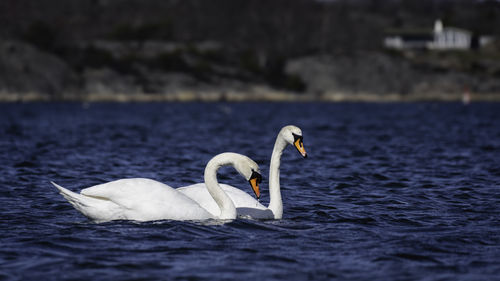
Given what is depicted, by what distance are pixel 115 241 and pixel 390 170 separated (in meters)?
9.95

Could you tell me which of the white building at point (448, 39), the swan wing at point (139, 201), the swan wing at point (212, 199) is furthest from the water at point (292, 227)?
the white building at point (448, 39)

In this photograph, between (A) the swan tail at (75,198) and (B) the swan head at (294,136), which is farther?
(B) the swan head at (294,136)

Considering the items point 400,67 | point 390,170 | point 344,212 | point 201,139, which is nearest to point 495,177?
point 390,170

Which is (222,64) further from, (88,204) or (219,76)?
(88,204)

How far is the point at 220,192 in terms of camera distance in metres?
10.4

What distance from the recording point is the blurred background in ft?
339

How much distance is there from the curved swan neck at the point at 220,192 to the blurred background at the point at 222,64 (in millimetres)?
90469

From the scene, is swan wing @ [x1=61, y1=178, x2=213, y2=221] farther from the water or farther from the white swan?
the water

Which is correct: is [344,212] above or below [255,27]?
below

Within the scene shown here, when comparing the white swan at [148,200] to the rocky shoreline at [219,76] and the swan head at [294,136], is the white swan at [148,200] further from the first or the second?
the rocky shoreline at [219,76]

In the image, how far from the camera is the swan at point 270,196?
35.8 feet

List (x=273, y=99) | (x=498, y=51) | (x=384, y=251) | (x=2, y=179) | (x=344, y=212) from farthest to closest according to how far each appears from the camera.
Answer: (x=498, y=51) < (x=273, y=99) < (x=2, y=179) < (x=344, y=212) < (x=384, y=251)

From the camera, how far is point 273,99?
112 meters

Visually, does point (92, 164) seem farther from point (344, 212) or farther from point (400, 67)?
point (400, 67)
